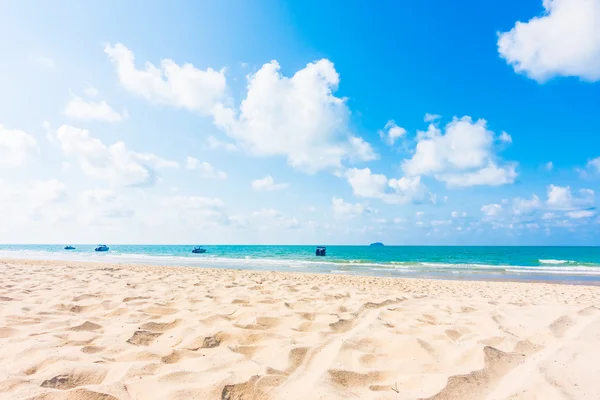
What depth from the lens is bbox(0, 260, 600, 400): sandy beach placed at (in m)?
2.28

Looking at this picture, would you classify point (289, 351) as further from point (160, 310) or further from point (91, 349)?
point (160, 310)

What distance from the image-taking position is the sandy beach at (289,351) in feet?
7.48

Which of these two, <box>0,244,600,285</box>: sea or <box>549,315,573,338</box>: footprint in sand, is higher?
<box>549,315,573,338</box>: footprint in sand

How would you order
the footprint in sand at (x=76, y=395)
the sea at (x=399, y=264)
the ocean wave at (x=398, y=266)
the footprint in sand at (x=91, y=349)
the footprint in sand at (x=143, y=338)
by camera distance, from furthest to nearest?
the ocean wave at (x=398, y=266) < the sea at (x=399, y=264) < the footprint in sand at (x=143, y=338) < the footprint in sand at (x=91, y=349) < the footprint in sand at (x=76, y=395)

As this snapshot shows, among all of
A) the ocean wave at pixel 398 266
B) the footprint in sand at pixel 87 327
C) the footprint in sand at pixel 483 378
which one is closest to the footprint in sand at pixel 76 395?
the footprint in sand at pixel 87 327

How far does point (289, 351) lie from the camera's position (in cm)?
299

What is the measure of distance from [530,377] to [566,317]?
243 cm

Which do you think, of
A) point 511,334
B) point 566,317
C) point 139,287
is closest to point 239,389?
point 511,334

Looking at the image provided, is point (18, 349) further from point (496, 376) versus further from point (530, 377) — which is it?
point (530, 377)

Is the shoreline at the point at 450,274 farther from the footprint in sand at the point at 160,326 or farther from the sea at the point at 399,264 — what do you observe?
the footprint in sand at the point at 160,326

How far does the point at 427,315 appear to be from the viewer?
15.1 ft

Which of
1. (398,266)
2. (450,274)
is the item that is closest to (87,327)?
(450,274)

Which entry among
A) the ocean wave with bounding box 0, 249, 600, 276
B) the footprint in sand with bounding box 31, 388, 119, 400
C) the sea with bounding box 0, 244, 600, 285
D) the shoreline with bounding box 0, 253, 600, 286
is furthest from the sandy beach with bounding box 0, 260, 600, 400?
the ocean wave with bounding box 0, 249, 600, 276

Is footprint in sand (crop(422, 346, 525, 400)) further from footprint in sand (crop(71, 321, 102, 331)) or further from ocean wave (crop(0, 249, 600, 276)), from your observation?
ocean wave (crop(0, 249, 600, 276))
